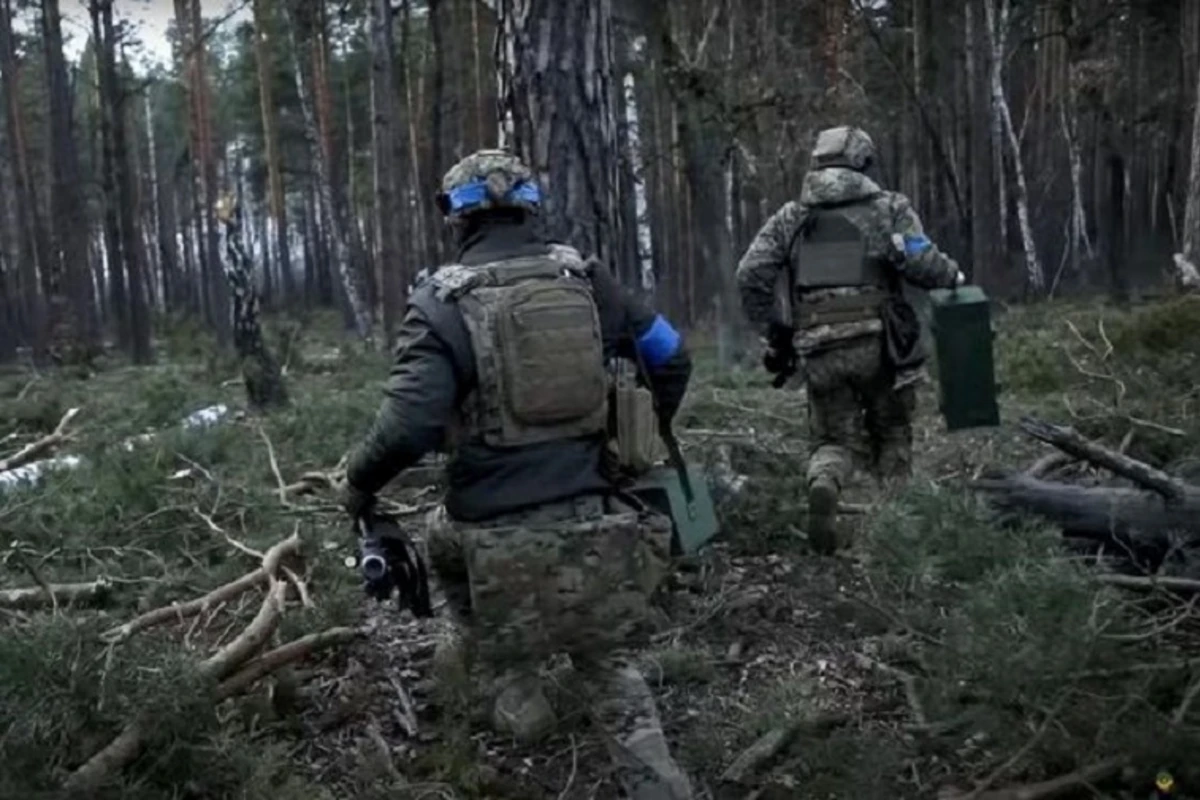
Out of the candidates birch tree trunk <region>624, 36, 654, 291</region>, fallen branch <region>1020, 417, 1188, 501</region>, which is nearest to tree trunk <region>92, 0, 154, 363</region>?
birch tree trunk <region>624, 36, 654, 291</region>

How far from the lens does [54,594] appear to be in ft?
16.1

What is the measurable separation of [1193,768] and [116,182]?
26.0 m

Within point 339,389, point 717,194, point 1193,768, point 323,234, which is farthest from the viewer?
point 323,234

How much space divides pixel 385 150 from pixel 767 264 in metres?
14.2

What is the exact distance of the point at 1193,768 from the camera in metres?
3.13

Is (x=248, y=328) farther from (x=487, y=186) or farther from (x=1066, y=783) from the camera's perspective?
(x=1066, y=783)

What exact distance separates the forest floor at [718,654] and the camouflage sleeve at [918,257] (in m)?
1.10

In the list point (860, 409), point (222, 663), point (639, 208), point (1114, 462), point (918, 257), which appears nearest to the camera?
point (222, 663)

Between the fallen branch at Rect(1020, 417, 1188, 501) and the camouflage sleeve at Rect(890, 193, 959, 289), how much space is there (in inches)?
75.0

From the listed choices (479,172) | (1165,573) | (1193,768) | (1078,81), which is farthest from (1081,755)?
(1078,81)

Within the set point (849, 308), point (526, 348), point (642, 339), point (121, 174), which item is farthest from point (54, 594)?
point (121, 174)

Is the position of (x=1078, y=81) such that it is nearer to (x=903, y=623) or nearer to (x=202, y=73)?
(x=202, y=73)

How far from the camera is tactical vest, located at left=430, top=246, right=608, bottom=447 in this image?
3.82 metres

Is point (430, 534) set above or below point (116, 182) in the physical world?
below
